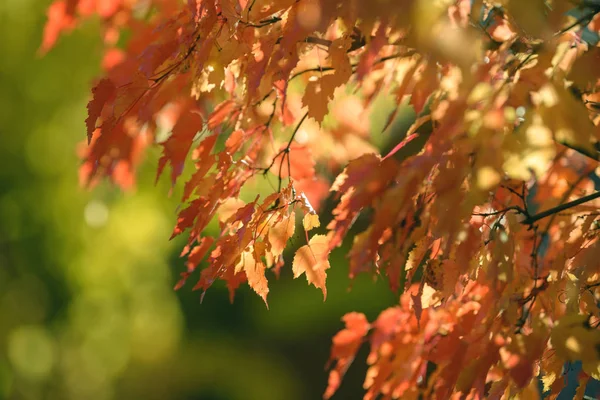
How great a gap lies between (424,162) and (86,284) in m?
4.21

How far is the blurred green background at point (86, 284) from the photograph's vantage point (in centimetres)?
477

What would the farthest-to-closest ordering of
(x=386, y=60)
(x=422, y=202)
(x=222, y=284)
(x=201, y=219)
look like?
(x=222, y=284), (x=386, y=60), (x=201, y=219), (x=422, y=202)

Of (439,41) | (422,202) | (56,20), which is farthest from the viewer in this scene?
(56,20)

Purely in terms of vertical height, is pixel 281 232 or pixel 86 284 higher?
pixel 281 232

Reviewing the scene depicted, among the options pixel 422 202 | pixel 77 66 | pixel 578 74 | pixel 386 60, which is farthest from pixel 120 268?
pixel 578 74

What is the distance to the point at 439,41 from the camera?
847 millimetres

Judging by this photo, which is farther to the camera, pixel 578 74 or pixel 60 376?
pixel 60 376

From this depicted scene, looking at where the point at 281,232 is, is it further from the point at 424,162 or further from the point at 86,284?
the point at 86,284

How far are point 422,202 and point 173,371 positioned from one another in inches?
156

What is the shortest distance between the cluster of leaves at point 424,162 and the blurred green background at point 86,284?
3.01 m

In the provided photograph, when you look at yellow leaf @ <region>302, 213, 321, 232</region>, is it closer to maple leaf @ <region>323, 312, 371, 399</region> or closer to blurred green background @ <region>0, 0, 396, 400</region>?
maple leaf @ <region>323, 312, 371, 399</region>

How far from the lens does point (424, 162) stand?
111cm

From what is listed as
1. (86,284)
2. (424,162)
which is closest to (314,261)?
(424,162)

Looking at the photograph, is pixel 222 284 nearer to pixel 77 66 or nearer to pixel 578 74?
pixel 77 66
